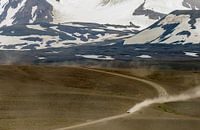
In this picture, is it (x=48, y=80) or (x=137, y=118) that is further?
(x=48, y=80)

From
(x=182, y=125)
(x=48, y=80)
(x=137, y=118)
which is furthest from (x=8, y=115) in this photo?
(x=48, y=80)

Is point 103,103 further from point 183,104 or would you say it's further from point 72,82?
point 72,82

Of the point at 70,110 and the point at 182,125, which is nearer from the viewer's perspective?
the point at 182,125

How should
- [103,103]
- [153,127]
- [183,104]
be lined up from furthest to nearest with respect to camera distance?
[183,104] → [103,103] → [153,127]

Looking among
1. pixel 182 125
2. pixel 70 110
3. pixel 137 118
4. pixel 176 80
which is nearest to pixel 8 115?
pixel 70 110

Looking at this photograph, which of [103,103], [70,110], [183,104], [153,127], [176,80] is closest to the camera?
[153,127]

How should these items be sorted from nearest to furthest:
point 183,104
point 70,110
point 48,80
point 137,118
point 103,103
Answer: point 137,118
point 70,110
point 103,103
point 183,104
point 48,80

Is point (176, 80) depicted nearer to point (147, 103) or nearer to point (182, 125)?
point (147, 103)

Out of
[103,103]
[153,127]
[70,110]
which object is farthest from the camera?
[103,103]

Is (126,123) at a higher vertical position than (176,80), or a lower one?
higher
